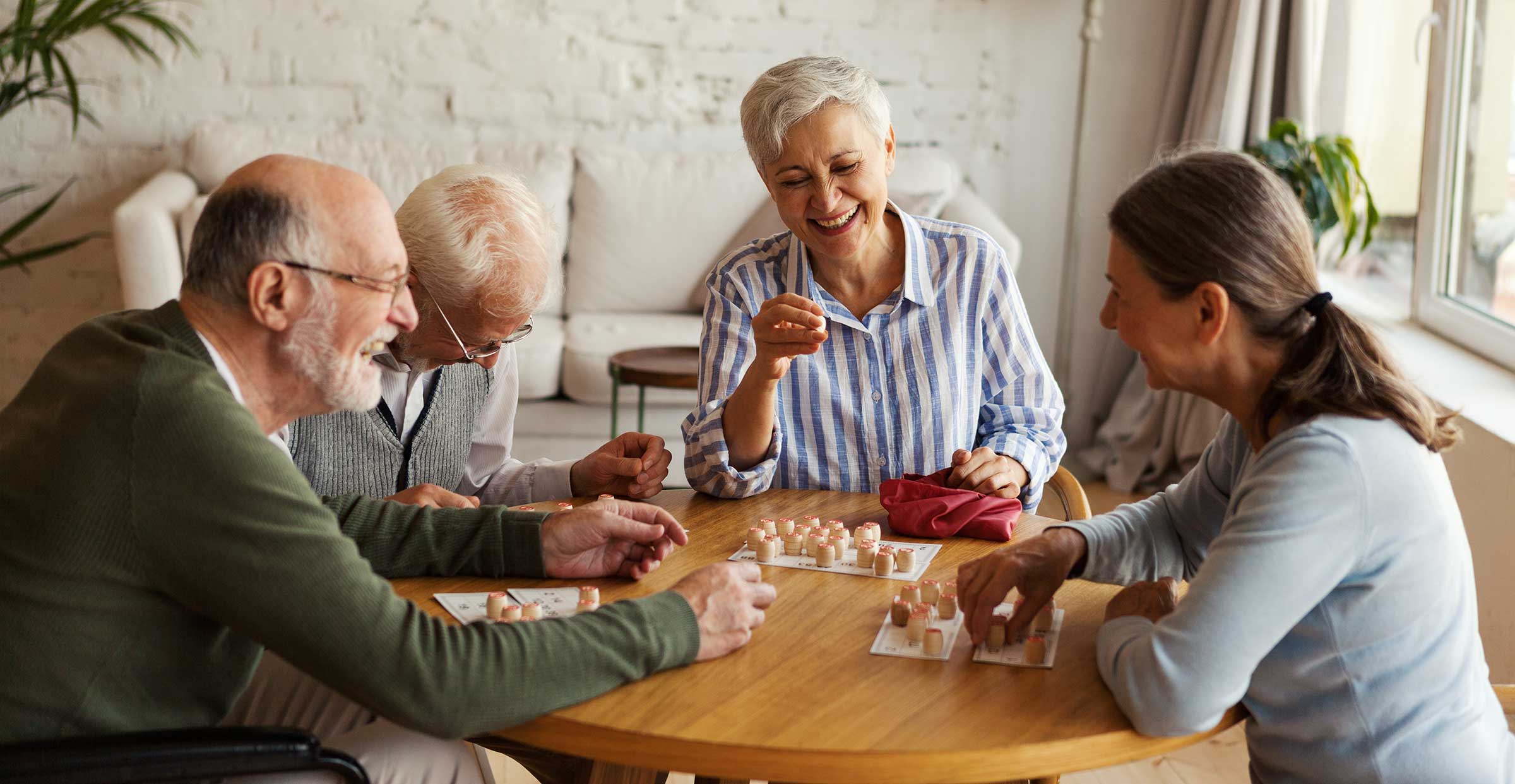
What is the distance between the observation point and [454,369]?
2078mm

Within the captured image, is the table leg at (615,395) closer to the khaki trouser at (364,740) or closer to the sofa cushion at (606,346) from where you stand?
the sofa cushion at (606,346)

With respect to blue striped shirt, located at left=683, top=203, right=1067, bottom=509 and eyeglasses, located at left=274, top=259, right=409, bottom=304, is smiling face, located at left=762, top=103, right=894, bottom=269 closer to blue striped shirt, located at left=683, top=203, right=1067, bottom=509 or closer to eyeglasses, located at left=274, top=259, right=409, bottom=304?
blue striped shirt, located at left=683, top=203, right=1067, bottom=509

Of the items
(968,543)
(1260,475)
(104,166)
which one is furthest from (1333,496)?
(104,166)

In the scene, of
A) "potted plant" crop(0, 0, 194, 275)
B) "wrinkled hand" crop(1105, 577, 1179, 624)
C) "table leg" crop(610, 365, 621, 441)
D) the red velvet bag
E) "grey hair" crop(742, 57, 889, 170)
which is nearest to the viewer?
"wrinkled hand" crop(1105, 577, 1179, 624)

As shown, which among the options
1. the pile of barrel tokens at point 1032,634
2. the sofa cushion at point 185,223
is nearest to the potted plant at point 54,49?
the sofa cushion at point 185,223

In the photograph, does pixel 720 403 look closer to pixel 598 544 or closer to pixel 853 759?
pixel 598 544

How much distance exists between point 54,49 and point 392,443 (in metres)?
3.47

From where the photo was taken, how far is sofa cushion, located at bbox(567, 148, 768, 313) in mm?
4719

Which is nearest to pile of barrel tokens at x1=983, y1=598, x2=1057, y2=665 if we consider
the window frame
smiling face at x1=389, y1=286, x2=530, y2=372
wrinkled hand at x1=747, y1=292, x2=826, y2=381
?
wrinkled hand at x1=747, y1=292, x2=826, y2=381

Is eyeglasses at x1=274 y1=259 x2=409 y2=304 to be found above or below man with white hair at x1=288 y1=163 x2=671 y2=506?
above

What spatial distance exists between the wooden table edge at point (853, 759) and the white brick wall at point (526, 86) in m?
4.01

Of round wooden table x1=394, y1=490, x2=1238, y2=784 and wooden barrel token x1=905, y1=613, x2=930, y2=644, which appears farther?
wooden barrel token x1=905, y1=613, x2=930, y2=644

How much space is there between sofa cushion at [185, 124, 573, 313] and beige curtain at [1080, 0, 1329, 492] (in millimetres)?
2233

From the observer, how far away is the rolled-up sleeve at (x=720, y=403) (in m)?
1.92
